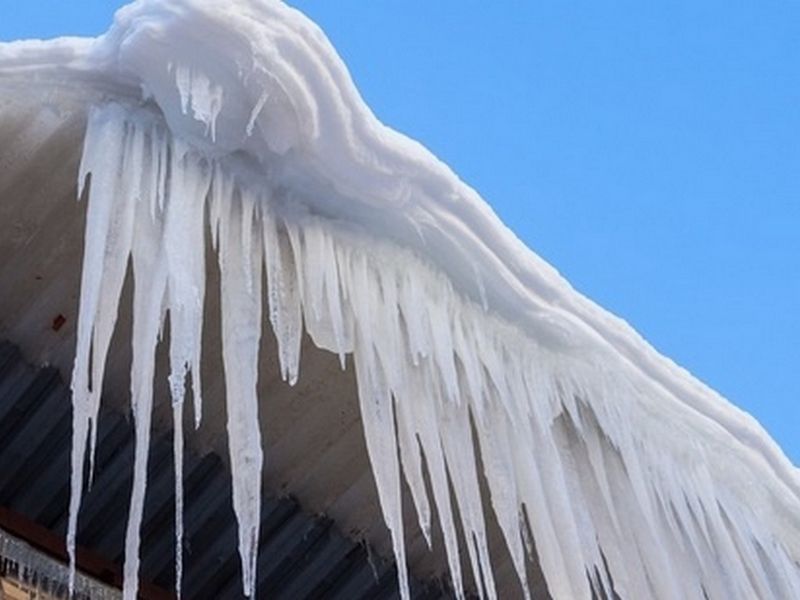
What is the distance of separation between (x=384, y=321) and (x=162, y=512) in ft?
4.43

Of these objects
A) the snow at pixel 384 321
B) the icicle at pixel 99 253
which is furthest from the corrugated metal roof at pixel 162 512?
the icicle at pixel 99 253

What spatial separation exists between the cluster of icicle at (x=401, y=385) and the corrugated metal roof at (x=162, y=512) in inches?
24.0

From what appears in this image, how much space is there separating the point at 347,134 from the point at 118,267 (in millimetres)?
586

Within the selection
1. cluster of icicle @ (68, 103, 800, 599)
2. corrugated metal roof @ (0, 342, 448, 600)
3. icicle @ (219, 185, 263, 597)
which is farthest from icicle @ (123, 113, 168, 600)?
corrugated metal roof @ (0, 342, 448, 600)

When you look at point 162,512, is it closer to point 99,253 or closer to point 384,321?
point 384,321

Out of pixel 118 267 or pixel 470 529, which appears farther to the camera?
pixel 470 529

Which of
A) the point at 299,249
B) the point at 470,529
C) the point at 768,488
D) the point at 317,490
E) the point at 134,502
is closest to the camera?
the point at 134,502

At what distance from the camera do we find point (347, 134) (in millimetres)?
3666

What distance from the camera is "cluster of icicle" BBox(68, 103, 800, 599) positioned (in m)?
3.60

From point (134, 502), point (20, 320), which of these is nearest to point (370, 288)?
point (134, 502)

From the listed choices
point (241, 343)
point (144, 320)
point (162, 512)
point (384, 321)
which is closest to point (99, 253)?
point (144, 320)

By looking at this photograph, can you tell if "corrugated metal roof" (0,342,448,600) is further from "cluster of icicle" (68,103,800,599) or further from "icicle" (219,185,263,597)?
"icicle" (219,185,263,597)

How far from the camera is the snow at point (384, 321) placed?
3574 millimetres

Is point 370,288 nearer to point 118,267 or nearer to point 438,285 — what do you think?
point 438,285
